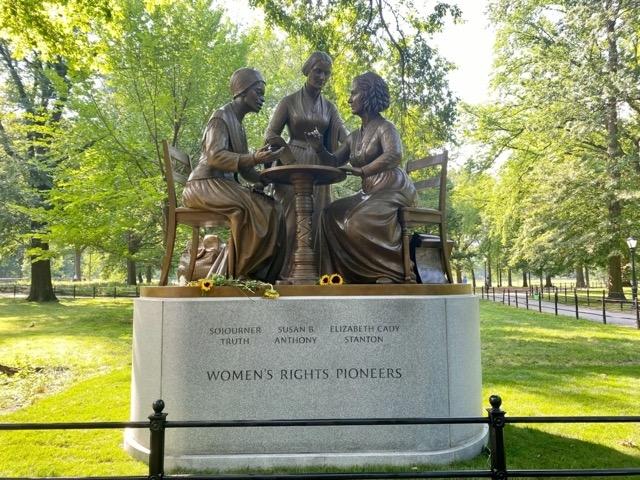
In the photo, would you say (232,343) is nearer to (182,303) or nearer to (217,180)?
(182,303)

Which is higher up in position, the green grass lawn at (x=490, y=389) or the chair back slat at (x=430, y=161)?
the chair back slat at (x=430, y=161)

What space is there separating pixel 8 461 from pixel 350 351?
3.57m

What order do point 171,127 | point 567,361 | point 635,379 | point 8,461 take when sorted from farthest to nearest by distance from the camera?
point 171,127, point 567,361, point 635,379, point 8,461

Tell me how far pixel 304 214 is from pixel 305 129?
4.26 feet

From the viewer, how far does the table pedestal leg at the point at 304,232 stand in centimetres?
545

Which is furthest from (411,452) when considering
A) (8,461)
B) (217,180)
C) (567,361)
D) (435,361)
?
(567,361)

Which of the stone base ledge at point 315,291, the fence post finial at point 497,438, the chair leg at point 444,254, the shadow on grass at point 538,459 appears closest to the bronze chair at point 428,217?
the chair leg at point 444,254

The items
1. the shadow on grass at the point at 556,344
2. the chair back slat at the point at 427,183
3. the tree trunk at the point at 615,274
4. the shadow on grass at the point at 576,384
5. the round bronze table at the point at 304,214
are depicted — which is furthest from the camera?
the tree trunk at the point at 615,274

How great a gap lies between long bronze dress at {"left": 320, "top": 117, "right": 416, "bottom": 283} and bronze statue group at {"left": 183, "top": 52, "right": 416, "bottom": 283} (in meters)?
0.01

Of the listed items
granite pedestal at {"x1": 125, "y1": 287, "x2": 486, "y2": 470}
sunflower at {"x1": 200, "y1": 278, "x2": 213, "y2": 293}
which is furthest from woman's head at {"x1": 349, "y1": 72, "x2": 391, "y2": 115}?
sunflower at {"x1": 200, "y1": 278, "x2": 213, "y2": 293}

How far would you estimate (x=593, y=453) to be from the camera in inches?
210

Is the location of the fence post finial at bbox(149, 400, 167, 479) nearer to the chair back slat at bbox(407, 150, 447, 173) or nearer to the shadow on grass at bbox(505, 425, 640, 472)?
the shadow on grass at bbox(505, 425, 640, 472)

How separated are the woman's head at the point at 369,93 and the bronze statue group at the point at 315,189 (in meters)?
0.01

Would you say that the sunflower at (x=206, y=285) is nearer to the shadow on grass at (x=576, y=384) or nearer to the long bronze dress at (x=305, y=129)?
the long bronze dress at (x=305, y=129)
